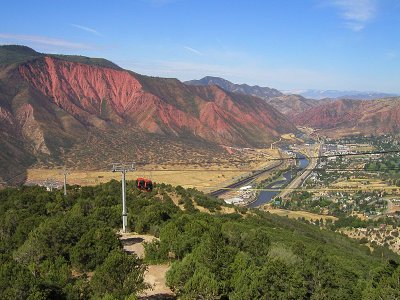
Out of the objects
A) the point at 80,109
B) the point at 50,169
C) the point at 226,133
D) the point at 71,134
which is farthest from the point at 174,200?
the point at 226,133

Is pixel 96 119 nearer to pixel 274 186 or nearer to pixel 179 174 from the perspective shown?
pixel 179 174

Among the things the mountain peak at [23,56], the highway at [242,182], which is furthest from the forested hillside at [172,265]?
the mountain peak at [23,56]

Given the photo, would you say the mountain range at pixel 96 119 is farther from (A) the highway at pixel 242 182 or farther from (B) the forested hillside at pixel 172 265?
(B) the forested hillside at pixel 172 265

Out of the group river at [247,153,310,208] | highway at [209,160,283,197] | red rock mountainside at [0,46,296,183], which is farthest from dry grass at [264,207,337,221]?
red rock mountainside at [0,46,296,183]

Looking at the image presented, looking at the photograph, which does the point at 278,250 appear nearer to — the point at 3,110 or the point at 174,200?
the point at 174,200

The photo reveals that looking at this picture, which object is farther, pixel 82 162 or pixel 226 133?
pixel 226 133

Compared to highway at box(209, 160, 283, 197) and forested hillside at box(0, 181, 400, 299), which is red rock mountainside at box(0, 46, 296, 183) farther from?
forested hillside at box(0, 181, 400, 299)

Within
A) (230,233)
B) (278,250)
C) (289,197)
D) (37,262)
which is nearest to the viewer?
(37,262)
